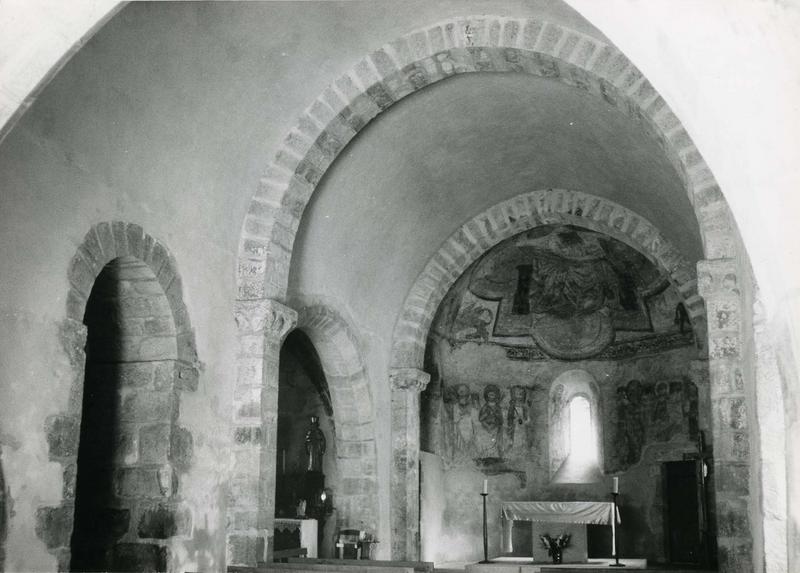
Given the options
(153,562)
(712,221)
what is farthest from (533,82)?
(153,562)

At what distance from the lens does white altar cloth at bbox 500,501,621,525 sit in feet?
39.5

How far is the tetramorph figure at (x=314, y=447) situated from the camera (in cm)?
1138

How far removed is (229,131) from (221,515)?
3194 mm

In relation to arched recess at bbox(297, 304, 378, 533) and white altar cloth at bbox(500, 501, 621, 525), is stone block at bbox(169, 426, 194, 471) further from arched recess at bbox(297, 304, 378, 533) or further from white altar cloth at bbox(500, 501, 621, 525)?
white altar cloth at bbox(500, 501, 621, 525)

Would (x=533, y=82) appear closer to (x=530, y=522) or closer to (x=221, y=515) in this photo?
(x=221, y=515)

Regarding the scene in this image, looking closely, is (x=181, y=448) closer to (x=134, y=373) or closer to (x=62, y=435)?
(x=134, y=373)

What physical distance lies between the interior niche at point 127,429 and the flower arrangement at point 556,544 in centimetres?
654

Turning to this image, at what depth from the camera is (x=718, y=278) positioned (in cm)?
640

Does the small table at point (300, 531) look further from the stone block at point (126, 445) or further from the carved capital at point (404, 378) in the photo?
the stone block at point (126, 445)

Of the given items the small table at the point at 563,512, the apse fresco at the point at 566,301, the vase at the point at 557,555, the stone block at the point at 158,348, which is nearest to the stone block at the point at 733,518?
the stone block at the point at 158,348

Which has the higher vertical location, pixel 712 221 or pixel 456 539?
pixel 712 221

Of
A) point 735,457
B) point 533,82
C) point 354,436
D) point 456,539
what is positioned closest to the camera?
point 735,457

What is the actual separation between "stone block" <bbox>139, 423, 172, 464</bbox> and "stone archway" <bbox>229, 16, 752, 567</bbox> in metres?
1.07

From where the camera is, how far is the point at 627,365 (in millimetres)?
13695
